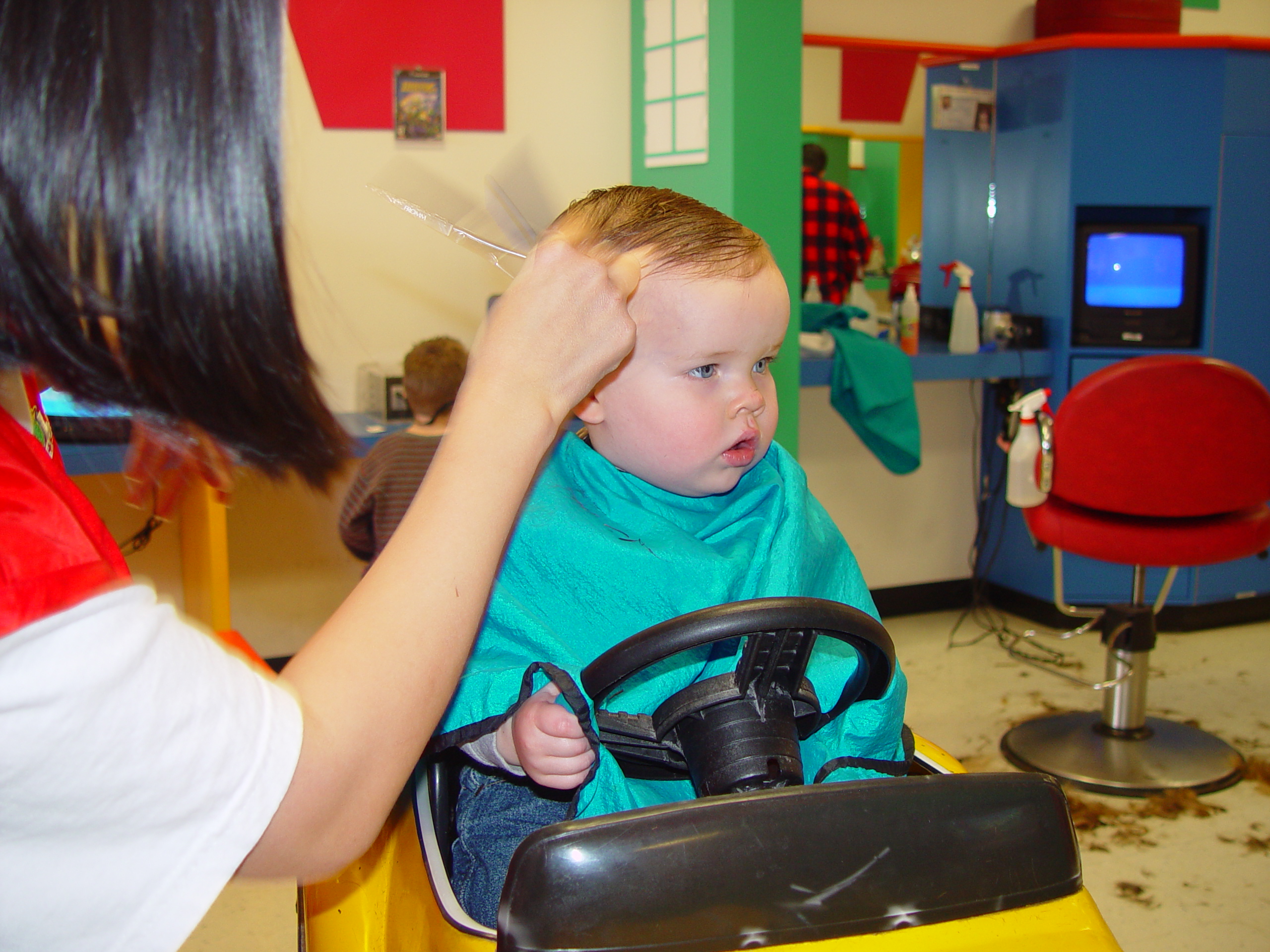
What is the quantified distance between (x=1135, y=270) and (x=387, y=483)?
295 centimetres

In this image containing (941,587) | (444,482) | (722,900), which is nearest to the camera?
(444,482)

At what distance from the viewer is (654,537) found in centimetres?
131

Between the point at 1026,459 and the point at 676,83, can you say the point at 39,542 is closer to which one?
the point at 1026,459

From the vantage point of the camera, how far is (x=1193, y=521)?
2.71m

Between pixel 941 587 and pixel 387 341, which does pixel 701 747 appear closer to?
pixel 387 341

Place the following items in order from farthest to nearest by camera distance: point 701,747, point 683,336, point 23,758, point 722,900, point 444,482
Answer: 1. point 683,336
2. point 701,747
3. point 722,900
4. point 444,482
5. point 23,758

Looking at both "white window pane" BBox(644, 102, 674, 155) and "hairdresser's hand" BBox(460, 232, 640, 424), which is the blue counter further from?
"hairdresser's hand" BBox(460, 232, 640, 424)

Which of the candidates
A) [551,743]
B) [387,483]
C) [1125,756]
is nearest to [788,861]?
[551,743]

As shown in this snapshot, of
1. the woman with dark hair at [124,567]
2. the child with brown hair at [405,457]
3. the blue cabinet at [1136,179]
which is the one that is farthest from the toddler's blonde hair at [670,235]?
the blue cabinet at [1136,179]

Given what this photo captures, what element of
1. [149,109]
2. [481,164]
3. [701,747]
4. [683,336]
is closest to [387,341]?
[481,164]

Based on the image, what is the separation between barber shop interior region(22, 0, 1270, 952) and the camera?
83cm

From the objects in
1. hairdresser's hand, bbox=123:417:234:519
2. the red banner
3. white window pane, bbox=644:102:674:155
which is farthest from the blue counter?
hairdresser's hand, bbox=123:417:234:519

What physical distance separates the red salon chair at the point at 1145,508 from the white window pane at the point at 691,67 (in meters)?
1.55

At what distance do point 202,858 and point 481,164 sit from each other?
3.27 meters
